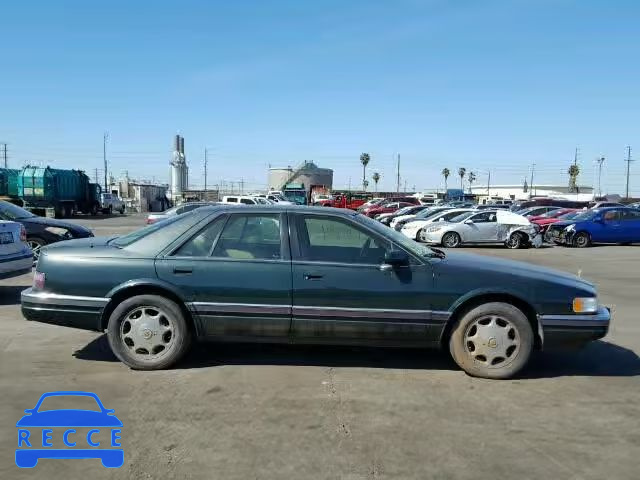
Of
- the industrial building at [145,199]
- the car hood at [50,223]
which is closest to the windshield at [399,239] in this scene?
the car hood at [50,223]

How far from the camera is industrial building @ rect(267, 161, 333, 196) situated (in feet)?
329

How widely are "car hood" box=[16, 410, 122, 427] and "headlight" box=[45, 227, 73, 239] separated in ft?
28.5

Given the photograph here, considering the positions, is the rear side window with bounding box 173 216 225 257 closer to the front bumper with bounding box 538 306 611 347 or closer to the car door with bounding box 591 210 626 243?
the front bumper with bounding box 538 306 611 347

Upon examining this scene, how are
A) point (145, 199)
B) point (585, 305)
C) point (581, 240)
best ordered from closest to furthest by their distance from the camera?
point (585, 305) → point (581, 240) → point (145, 199)

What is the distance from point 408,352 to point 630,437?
226 cm

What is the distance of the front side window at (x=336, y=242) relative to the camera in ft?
16.4

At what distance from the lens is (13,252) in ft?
27.0

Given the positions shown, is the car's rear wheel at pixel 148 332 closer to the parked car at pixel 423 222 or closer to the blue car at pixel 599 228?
the parked car at pixel 423 222

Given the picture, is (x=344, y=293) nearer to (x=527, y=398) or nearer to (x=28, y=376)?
(x=527, y=398)

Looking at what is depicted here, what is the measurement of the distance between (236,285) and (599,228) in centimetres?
1921

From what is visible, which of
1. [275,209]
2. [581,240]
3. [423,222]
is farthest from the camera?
[423,222]

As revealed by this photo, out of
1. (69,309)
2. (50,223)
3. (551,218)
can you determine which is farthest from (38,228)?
(551,218)

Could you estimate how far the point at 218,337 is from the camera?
502 cm

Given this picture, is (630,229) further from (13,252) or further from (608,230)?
(13,252)
